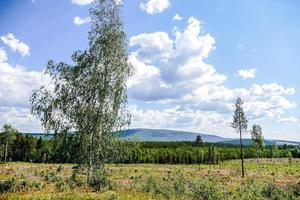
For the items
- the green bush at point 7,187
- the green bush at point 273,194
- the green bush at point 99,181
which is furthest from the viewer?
the green bush at point 273,194

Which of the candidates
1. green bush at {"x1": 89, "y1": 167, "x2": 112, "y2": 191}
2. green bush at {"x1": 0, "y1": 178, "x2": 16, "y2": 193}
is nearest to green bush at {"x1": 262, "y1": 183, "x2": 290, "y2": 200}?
green bush at {"x1": 89, "y1": 167, "x2": 112, "y2": 191}

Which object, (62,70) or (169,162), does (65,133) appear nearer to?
(62,70)

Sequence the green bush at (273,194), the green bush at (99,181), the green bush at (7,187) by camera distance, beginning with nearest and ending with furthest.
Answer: the green bush at (7,187)
the green bush at (99,181)
the green bush at (273,194)

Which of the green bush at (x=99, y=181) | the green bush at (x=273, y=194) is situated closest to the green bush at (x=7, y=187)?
the green bush at (x=99, y=181)

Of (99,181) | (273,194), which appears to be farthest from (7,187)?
(273,194)

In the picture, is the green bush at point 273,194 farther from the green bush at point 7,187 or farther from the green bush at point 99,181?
the green bush at point 7,187

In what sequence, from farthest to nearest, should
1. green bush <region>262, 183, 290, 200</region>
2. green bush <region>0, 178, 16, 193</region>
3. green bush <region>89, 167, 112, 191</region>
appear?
green bush <region>262, 183, 290, 200</region> < green bush <region>89, 167, 112, 191</region> < green bush <region>0, 178, 16, 193</region>

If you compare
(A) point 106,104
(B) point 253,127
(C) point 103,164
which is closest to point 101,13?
(A) point 106,104

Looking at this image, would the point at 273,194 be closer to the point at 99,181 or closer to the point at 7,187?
the point at 99,181

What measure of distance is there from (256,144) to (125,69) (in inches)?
2381

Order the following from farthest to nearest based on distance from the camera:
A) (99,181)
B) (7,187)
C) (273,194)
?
(273,194)
(99,181)
(7,187)

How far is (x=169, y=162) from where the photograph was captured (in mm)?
137250

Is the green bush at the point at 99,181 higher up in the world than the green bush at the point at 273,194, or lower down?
higher up

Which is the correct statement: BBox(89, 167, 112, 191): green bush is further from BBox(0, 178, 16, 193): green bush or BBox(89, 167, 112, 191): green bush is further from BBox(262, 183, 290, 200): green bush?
BBox(262, 183, 290, 200): green bush
